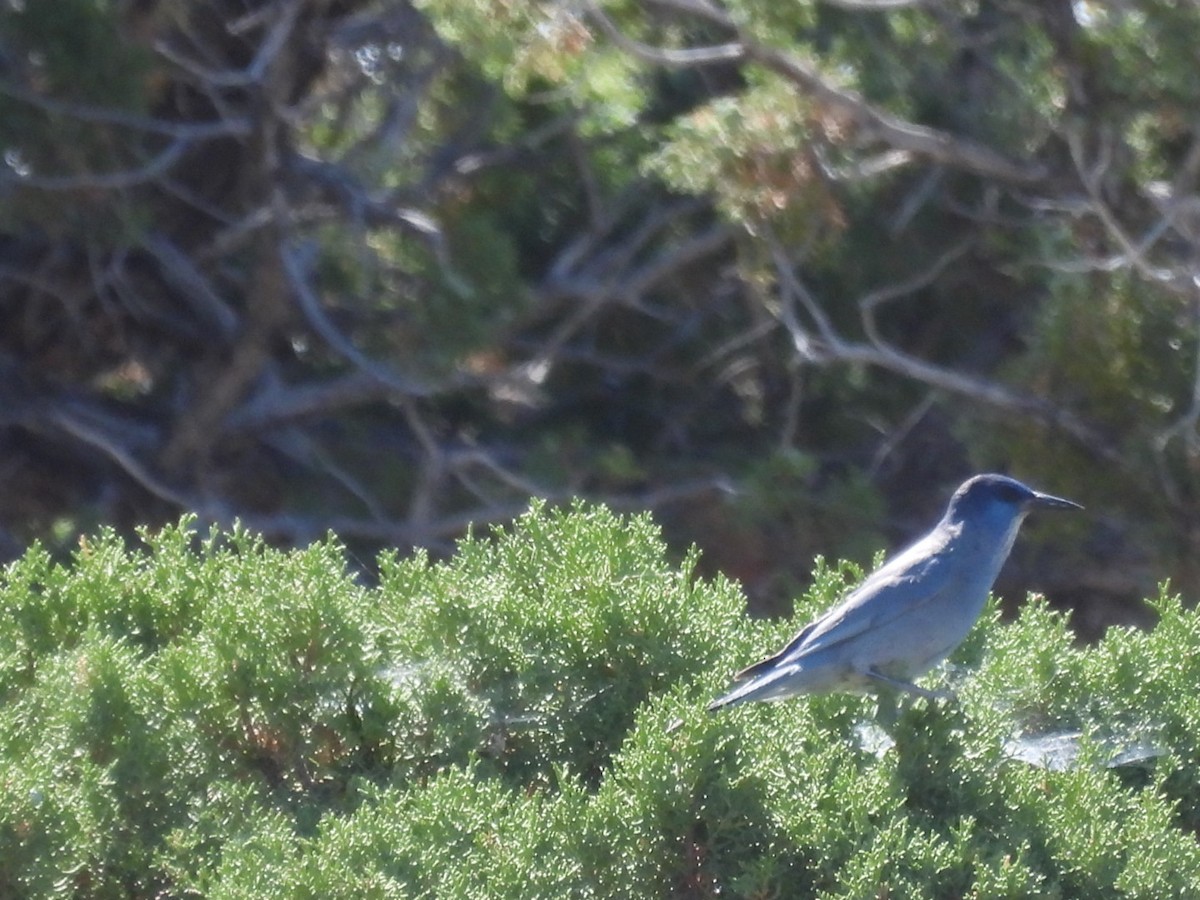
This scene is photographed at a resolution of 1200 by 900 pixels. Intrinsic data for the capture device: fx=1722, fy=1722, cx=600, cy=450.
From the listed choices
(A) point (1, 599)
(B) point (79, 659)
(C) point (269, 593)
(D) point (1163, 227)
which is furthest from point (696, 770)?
(D) point (1163, 227)

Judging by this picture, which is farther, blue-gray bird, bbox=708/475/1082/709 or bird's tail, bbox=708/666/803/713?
blue-gray bird, bbox=708/475/1082/709

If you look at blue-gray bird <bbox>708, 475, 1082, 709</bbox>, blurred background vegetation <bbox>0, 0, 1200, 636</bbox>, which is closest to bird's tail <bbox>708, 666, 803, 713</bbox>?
blue-gray bird <bbox>708, 475, 1082, 709</bbox>

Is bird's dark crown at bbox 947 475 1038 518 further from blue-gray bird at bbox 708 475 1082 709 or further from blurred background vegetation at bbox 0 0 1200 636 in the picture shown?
blurred background vegetation at bbox 0 0 1200 636

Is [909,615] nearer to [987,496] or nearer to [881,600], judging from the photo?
[881,600]

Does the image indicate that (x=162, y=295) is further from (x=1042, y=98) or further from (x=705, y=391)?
(x=1042, y=98)

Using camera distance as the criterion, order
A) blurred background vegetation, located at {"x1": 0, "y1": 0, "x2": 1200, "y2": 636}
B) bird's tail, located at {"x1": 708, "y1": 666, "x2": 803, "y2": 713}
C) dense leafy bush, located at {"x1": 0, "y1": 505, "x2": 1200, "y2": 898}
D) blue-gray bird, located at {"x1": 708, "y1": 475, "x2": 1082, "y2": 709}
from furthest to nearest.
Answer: blurred background vegetation, located at {"x1": 0, "y1": 0, "x2": 1200, "y2": 636} → blue-gray bird, located at {"x1": 708, "y1": 475, "x2": 1082, "y2": 709} → bird's tail, located at {"x1": 708, "y1": 666, "x2": 803, "y2": 713} → dense leafy bush, located at {"x1": 0, "y1": 505, "x2": 1200, "y2": 898}

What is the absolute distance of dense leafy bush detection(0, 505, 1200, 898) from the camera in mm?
2852

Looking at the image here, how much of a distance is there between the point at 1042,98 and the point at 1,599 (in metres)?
4.94

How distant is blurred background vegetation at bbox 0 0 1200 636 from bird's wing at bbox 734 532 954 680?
2.99 m

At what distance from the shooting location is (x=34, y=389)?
304 inches

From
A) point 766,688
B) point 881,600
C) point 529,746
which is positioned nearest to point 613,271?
point 881,600

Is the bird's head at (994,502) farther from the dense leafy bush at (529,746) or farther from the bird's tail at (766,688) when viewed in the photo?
the bird's tail at (766,688)

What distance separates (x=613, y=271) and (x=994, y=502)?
4.77m

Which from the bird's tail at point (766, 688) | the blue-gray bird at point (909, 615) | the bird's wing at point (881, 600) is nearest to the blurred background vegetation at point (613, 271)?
the blue-gray bird at point (909, 615)
